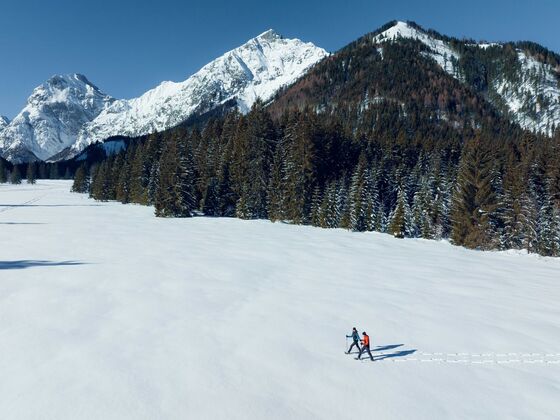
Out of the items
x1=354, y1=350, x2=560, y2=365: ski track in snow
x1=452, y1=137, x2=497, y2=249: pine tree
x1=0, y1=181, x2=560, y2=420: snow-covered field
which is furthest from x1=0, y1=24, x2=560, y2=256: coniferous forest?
x1=354, y1=350, x2=560, y2=365: ski track in snow

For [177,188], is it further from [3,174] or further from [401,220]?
[3,174]

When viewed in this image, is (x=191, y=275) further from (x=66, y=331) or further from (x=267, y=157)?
(x=267, y=157)

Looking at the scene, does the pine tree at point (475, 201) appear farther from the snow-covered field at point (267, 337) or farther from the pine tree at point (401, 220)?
the snow-covered field at point (267, 337)

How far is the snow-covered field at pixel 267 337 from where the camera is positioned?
1154cm

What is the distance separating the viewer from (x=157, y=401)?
11367mm

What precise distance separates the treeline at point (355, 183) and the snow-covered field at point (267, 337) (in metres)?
14.4

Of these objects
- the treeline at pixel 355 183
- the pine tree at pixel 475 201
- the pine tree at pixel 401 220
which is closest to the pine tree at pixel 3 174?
the treeline at pixel 355 183

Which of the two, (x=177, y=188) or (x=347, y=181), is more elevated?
(x=347, y=181)

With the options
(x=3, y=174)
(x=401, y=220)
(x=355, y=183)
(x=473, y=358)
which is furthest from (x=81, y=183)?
(x=473, y=358)

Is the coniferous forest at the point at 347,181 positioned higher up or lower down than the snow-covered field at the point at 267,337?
higher up

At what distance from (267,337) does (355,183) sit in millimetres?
43268

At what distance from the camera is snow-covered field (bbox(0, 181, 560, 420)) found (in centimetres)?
1154

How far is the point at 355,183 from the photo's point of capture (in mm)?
56781

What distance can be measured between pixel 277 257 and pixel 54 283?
16738 mm
